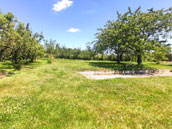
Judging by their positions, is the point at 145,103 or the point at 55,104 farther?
the point at 145,103

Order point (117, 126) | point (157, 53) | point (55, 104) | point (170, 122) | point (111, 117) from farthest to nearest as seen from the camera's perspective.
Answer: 1. point (157, 53)
2. point (55, 104)
3. point (111, 117)
4. point (170, 122)
5. point (117, 126)

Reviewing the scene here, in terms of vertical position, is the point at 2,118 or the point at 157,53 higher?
the point at 157,53

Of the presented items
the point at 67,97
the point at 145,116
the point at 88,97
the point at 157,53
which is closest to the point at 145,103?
the point at 145,116

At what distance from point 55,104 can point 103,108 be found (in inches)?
74.2

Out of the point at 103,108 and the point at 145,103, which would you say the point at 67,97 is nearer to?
the point at 103,108

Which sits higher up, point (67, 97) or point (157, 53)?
point (157, 53)

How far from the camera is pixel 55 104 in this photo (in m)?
3.48

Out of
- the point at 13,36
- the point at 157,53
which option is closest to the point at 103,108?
the point at 13,36

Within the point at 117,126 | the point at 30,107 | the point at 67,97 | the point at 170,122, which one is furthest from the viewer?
the point at 67,97

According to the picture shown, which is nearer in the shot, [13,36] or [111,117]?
[111,117]

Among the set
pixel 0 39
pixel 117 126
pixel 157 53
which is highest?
pixel 0 39

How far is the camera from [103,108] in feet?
10.9

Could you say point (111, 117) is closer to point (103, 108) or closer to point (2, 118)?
point (103, 108)

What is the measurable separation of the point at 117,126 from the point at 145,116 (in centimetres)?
115
